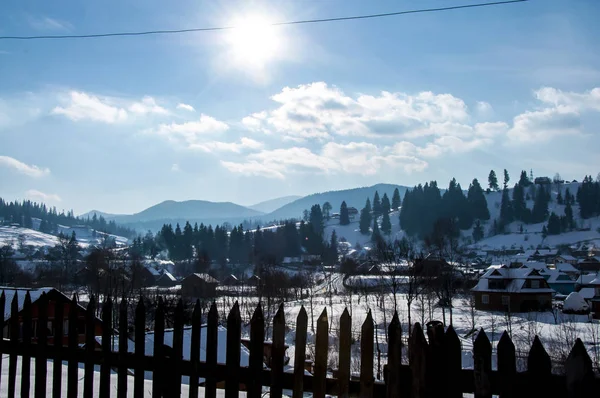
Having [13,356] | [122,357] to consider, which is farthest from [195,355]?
[13,356]

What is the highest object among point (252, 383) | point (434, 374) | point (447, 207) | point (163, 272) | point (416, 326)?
point (447, 207)

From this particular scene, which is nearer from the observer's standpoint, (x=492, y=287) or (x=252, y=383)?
(x=252, y=383)

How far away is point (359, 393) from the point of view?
13.0ft

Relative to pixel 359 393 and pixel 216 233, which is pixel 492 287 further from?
pixel 216 233

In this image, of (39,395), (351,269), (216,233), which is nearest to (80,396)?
(39,395)

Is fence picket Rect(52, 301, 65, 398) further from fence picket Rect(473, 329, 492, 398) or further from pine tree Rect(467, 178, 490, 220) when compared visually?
pine tree Rect(467, 178, 490, 220)

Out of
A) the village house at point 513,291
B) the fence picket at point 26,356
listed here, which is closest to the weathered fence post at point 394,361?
the fence picket at point 26,356

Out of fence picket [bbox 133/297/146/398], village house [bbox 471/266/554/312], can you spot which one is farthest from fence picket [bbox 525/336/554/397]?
village house [bbox 471/266/554/312]

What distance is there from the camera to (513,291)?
60.5m

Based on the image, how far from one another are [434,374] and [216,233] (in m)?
157

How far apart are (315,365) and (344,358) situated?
29 centimetres

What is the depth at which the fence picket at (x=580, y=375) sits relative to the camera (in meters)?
3.22

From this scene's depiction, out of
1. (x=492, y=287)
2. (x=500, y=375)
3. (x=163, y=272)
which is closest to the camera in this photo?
(x=500, y=375)

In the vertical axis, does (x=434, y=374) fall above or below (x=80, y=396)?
above
